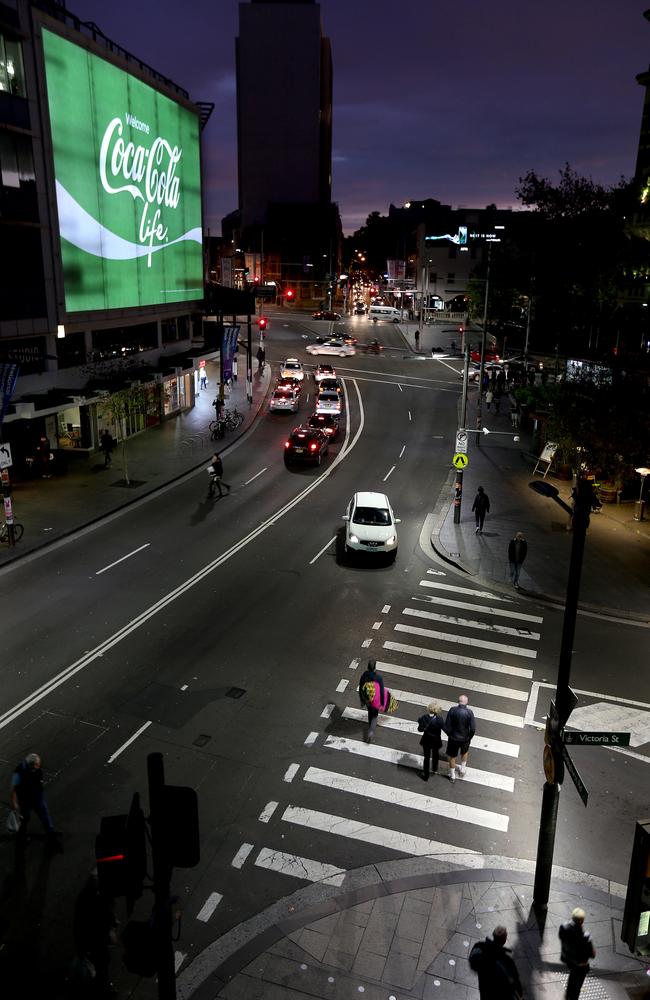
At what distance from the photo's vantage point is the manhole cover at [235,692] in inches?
528

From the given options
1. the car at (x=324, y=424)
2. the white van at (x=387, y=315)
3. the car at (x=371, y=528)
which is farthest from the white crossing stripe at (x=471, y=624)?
the white van at (x=387, y=315)

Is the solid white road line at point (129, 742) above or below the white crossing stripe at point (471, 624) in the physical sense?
above

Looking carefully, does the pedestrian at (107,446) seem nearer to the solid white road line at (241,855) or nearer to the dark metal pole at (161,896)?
the solid white road line at (241,855)

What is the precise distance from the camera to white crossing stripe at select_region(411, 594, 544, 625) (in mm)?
17562

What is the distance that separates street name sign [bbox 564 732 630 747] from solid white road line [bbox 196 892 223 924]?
4804 mm

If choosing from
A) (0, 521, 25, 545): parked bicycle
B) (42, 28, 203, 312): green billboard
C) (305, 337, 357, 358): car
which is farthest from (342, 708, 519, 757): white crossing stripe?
(305, 337, 357, 358): car

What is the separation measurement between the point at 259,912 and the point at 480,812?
376 cm

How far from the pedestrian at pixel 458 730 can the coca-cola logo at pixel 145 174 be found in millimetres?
29458

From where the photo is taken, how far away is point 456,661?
49.6 feet

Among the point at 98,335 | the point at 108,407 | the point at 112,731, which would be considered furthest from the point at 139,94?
the point at 112,731

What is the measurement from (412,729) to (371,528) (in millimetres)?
8977

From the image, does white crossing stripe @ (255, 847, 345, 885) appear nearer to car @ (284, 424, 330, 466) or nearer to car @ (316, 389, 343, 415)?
car @ (284, 424, 330, 466)

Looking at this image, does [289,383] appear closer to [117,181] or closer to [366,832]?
[117,181]

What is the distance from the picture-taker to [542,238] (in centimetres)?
4522
